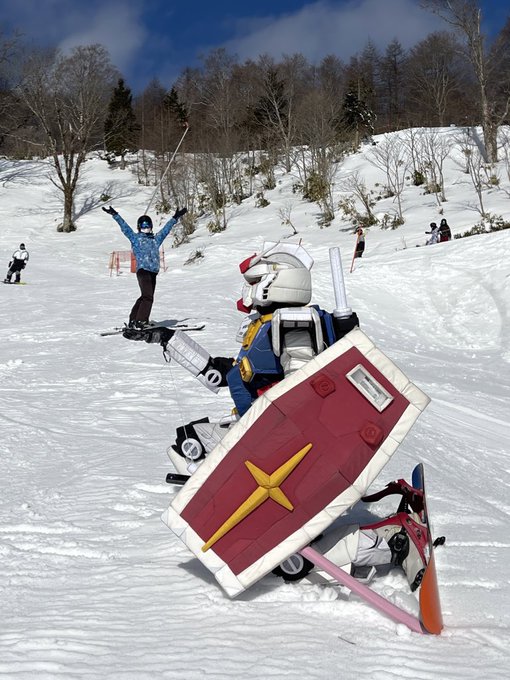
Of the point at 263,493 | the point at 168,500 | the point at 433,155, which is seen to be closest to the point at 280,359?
the point at 263,493

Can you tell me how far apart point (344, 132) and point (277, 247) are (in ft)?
116

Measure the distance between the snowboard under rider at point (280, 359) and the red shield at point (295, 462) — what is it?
0.29m

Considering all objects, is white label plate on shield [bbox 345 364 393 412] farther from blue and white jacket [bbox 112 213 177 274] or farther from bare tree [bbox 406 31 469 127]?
bare tree [bbox 406 31 469 127]

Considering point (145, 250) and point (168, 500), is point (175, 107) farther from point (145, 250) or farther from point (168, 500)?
point (168, 500)

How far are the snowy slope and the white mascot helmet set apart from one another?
4.59 ft

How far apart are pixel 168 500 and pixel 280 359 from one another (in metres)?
1.44

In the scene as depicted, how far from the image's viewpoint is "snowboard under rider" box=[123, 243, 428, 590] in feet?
9.96

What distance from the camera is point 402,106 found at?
54.3 metres

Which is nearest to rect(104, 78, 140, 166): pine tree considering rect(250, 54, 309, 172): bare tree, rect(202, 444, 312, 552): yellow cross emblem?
rect(250, 54, 309, 172): bare tree

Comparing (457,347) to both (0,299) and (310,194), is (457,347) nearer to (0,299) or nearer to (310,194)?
(0,299)

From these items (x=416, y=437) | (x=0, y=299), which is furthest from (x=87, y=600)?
(x=0, y=299)

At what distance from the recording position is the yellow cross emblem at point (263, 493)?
2.80m

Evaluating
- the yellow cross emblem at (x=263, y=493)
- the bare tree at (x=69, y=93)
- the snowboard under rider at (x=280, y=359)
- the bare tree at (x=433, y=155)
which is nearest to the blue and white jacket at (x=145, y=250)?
the snowboard under rider at (x=280, y=359)

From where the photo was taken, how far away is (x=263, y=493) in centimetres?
280
